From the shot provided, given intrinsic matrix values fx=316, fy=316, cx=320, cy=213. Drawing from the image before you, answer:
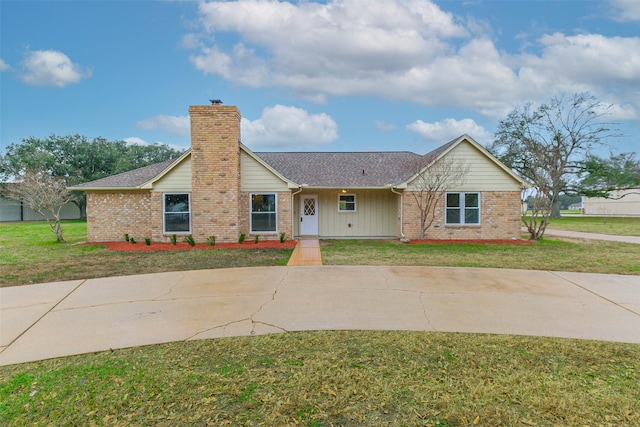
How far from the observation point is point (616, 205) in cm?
4209

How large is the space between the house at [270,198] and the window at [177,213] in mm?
40

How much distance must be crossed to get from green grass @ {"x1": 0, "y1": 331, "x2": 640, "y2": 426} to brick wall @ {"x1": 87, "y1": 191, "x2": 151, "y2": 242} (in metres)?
10.8

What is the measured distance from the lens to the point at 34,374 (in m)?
3.04

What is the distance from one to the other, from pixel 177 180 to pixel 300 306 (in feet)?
31.3

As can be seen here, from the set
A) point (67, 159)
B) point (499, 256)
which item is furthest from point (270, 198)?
point (67, 159)

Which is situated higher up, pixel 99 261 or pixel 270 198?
pixel 270 198

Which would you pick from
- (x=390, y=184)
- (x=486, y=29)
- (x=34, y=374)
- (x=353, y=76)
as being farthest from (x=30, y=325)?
(x=353, y=76)

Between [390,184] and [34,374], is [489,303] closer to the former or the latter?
[34,374]

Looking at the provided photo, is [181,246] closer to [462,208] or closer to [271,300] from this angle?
[271,300]

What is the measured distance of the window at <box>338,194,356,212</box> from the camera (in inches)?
596

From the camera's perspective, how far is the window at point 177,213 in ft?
41.1

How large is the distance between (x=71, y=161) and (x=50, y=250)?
90.0 feet

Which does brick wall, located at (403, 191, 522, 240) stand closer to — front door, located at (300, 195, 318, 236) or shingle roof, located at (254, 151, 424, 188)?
shingle roof, located at (254, 151, 424, 188)

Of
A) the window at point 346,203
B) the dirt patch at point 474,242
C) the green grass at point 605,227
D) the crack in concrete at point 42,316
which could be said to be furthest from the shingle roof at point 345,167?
the green grass at point 605,227
